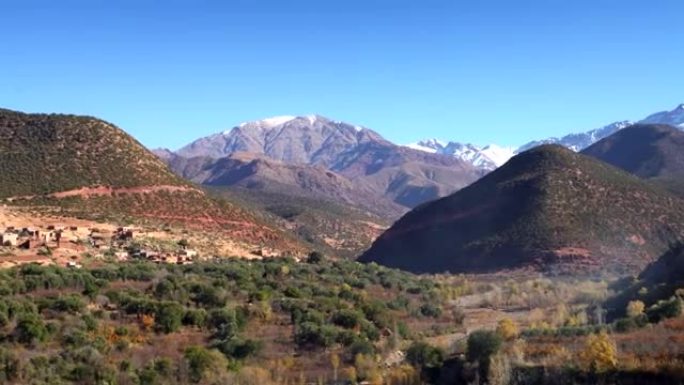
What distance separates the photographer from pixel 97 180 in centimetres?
6419

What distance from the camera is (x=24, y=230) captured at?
4894 centimetres

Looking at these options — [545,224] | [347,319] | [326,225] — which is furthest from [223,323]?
[326,225]

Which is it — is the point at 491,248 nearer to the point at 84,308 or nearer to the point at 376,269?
the point at 376,269

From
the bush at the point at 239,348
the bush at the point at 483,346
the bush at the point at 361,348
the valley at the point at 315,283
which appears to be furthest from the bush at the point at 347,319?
the bush at the point at 483,346

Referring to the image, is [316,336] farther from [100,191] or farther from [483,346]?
[100,191]

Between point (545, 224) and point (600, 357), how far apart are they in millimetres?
63958

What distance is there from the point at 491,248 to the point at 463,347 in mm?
57437

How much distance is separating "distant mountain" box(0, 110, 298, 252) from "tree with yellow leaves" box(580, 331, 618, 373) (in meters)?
43.6

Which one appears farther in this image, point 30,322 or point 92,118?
point 92,118

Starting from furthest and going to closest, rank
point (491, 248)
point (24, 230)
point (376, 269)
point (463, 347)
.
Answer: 1. point (491, 248)
2. point (376, 269)
3. point (24, 230)
4. point (463, 347)

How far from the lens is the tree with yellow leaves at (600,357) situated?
20172 millimetres

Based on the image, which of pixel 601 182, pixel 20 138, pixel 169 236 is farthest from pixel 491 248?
pixel 20 138

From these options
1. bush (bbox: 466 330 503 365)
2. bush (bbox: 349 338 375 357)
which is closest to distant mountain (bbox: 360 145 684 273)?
bush (bbox: 349 338 375 357)

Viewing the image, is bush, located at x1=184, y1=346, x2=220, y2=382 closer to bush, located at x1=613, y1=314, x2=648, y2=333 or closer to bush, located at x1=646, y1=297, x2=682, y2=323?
bush, located at x1=613, y1=314, x2=648, y2=333
